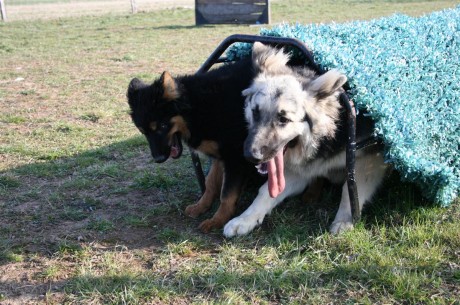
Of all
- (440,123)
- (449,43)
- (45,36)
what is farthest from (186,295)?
(45,36)

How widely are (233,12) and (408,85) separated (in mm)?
15353

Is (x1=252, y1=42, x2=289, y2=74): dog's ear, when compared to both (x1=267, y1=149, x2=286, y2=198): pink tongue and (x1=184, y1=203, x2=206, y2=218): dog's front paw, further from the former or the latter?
(x1=184, y1=203, x2=206, y2=218): dog's front paw

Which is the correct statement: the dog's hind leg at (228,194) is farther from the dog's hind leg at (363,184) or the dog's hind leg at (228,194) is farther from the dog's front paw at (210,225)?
the dog's hind leg at (363,184)

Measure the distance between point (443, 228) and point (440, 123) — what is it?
0.86 meters

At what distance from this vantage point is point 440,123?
416cm

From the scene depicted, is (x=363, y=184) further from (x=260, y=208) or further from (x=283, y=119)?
(x=283, y=119)

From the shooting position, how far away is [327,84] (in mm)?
3572

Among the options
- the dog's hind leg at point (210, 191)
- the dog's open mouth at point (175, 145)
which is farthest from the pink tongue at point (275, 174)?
the dog's open mouth at point (175, 145)

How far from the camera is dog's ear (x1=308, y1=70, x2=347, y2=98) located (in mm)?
3551

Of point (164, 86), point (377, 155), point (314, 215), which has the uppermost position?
point (164, 86)

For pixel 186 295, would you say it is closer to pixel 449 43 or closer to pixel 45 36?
pixel 449 43

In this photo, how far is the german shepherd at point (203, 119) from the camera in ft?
13.3

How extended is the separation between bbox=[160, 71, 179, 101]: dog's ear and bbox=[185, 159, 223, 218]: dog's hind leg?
27.2 inches

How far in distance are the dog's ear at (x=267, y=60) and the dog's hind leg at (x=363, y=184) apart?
954 mm
